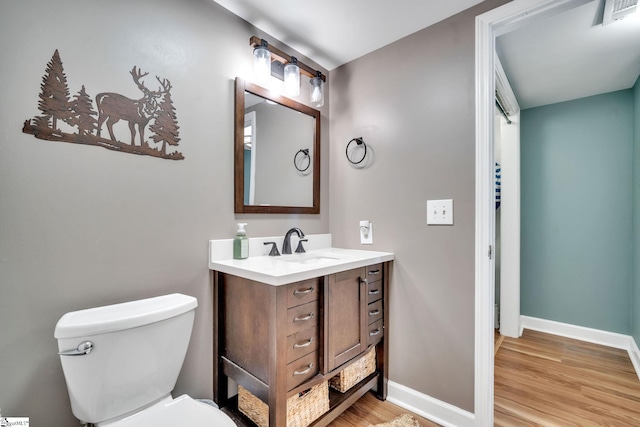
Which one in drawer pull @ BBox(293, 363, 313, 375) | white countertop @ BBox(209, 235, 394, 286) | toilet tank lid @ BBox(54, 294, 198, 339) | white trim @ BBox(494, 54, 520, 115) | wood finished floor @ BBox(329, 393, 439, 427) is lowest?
wood finished floor @ BBox(329, 393, 439, 427)

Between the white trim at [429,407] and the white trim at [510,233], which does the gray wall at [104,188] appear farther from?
the white trim at [510,233]

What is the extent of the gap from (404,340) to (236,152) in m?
1.46

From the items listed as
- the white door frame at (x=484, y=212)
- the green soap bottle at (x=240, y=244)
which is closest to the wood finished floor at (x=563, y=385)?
the white door frame at (x=484, y=212)

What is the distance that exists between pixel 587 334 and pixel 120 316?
359 centimetres

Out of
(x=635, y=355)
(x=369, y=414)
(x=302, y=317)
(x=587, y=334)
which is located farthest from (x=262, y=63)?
(x=587, y=334)

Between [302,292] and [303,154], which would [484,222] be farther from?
[303,154]

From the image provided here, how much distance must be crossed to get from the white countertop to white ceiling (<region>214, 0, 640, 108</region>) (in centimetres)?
129

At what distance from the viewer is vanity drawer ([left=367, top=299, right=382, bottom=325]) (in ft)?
5.31

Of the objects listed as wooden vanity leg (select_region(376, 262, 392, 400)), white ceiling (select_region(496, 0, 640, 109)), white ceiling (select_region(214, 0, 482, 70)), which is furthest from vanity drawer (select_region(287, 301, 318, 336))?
white ceiling (select_region(496, 0, 640, 109))

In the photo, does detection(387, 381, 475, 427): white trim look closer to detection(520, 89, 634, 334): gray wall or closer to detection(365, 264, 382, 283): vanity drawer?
detection(365, 264, 382, 283): vanity drawer

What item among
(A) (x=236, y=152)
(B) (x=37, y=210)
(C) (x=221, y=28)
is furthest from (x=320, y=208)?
(B) (x=37, y=210)

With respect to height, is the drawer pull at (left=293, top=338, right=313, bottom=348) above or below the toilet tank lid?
below

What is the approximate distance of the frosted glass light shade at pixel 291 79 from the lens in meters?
1.75

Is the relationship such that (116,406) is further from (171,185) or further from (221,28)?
(221,28)
